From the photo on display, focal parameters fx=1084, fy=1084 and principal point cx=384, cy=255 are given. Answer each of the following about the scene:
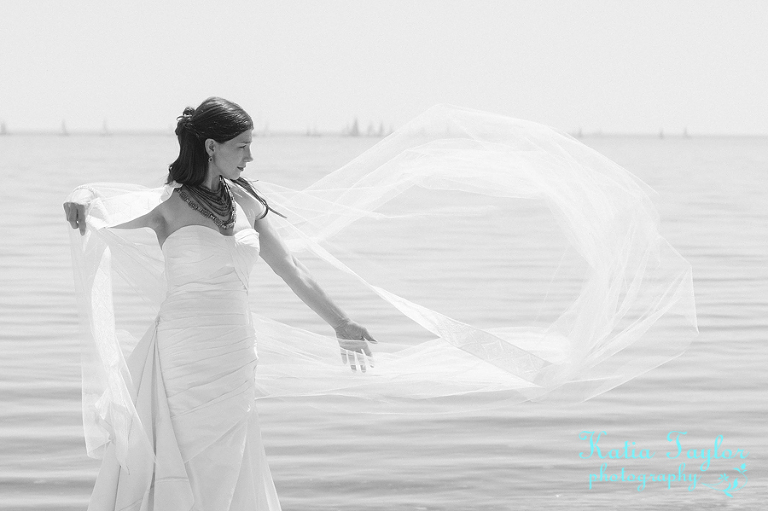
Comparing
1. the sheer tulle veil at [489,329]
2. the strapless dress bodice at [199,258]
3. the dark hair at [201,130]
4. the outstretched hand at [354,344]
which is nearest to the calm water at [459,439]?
the dark hair at [201,130]

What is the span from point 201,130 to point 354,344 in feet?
3.59

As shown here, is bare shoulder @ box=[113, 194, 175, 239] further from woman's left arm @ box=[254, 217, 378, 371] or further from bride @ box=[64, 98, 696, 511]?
woman's left arm @ box=[254, 217, 378, 371]

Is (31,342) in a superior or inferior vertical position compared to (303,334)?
inferior

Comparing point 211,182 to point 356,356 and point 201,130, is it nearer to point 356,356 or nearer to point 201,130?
point 201,130

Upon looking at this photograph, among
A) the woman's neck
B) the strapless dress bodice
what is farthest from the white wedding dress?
the woman's neck

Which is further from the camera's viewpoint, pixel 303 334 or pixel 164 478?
pixel 303 334

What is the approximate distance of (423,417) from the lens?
24.5ft

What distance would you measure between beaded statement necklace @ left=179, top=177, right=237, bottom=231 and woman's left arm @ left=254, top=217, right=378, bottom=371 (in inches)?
9.6

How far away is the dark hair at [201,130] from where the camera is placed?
3902 mm

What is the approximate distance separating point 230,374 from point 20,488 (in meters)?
2.51

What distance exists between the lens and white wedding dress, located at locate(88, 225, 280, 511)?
3908mm

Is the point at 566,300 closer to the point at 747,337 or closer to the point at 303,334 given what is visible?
the point at 303,334

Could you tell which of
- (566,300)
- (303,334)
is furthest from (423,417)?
(303,334)

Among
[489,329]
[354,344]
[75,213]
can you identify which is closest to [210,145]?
[75,213]
